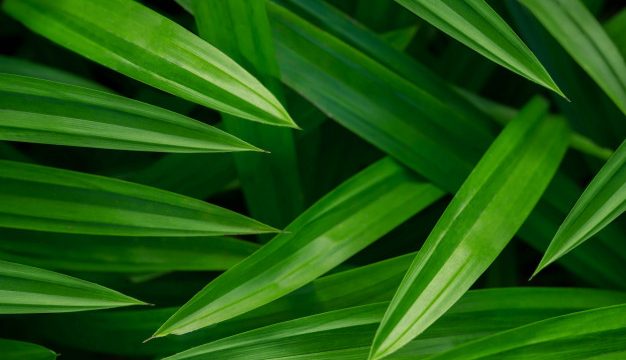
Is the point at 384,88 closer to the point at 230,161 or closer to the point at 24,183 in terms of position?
the point at 230,161

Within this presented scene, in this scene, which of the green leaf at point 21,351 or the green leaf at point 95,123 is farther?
the green leaf at point 21,351

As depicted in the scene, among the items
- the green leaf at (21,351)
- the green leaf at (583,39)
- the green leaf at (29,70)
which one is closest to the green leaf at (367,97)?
the green leaf at (583,39)

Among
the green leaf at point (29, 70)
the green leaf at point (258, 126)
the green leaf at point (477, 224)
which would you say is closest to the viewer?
the green leaf at point (477, 224)

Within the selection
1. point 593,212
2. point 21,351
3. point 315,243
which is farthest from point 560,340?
point 21,351

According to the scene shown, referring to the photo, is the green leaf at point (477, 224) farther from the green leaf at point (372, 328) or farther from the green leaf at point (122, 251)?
the green leaf at point (122, 251)

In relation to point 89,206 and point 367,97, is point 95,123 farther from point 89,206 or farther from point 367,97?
point 367,97

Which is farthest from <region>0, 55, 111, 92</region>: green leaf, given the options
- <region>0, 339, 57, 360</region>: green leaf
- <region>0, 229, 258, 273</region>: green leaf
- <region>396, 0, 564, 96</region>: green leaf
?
<region>396, 0, 564, 96</region>: green leaf
